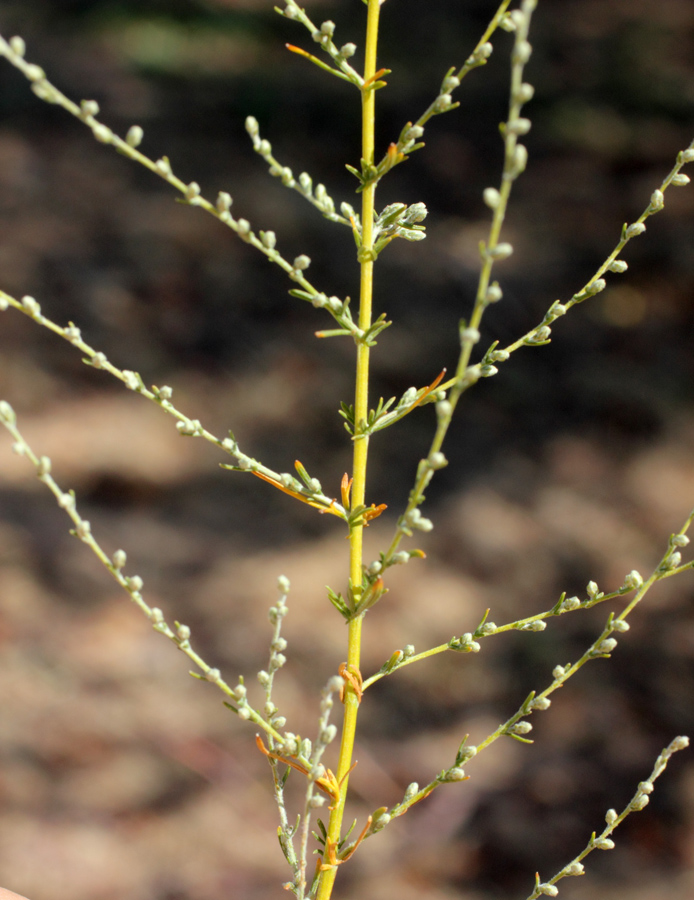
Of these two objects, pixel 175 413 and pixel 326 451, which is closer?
pixel 175 413

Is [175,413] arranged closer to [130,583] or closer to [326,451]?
[130,583]

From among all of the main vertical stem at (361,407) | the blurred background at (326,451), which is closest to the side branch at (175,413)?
the main vertical stem at (361,407)

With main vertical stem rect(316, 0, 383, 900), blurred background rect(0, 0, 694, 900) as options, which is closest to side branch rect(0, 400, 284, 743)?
main vertical stem rect(316, 0, 383, 900)

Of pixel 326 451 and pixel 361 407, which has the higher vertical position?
pixel 326 451

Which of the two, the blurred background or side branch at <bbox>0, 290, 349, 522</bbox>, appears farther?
the blurred background

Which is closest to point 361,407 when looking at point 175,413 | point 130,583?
point 175,413

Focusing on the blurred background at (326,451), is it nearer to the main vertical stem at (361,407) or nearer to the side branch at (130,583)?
the main vertical stem at (361,407)

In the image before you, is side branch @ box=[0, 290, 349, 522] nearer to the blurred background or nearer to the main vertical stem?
the main vertical stem
